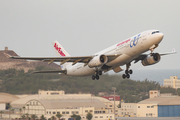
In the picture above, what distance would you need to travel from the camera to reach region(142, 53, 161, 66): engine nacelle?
41253 mm

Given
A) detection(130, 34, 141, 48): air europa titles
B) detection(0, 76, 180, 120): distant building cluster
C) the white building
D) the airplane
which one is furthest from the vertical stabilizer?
the white building

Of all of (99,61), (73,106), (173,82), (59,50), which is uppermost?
(173,82)

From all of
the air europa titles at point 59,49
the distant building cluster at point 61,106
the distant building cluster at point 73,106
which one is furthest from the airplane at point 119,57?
the distant building cluster at point 61,106

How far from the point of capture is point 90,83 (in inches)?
2133

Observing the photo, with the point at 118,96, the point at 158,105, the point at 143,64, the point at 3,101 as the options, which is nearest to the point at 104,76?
the point at 143,64

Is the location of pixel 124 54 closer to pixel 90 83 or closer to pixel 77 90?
pixel 90 83

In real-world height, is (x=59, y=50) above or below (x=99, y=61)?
above

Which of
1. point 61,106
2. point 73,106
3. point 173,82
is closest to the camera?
point 61,106

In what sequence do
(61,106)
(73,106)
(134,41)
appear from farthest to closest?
(73,106) < (61,106) < (134,41)

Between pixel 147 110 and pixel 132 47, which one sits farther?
pixel 147 110

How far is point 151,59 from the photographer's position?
138 ft

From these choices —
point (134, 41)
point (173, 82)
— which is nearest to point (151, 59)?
point (134, 41)

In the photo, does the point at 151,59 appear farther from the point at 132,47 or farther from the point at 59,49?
the point at 59,49

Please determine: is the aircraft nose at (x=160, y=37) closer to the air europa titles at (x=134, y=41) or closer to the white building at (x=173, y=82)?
the air europa titles at (x=134, y=41)
